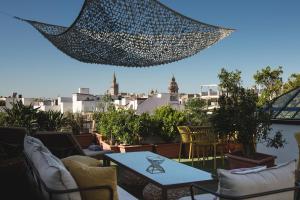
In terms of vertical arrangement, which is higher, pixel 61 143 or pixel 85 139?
pixel 61 143

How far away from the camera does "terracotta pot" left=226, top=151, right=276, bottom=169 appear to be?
4.62 metres

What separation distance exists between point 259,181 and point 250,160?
2741 millimetres

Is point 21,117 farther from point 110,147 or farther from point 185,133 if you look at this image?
point 185,133

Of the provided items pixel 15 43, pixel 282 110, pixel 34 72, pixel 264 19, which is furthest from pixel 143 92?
pixel 282 110

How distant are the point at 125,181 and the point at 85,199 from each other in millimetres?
2960

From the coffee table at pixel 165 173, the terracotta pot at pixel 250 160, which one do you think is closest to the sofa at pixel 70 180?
the coffee table at pixel 165 173

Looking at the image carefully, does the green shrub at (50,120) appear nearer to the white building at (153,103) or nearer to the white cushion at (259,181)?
the white cushion at (259,181)

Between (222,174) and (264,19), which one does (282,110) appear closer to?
(222,174)

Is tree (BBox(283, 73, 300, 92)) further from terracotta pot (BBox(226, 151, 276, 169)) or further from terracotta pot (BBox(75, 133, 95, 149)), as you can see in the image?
terracotta pot (BBox(226, 151, 276, 169))

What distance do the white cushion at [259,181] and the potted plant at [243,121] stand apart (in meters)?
2.54

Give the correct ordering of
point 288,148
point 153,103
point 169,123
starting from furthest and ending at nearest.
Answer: point 153,103, point 169,123, point 288,148

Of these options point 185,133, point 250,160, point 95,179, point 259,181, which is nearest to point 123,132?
point 185,133

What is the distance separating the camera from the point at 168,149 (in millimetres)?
7402

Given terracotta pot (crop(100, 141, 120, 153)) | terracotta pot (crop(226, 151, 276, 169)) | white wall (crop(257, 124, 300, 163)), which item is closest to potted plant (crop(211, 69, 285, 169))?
terracotta pot (crop(226, 151, 276, 169))
